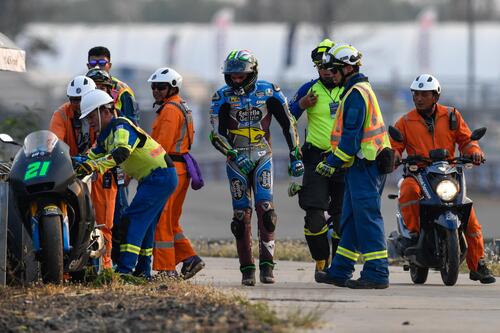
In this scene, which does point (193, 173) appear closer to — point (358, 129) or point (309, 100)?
point (309, 100)

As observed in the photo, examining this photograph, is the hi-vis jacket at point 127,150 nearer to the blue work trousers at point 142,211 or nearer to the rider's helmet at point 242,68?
the blue work trousers at point 142,211

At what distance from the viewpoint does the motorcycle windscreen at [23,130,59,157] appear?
11.6 m

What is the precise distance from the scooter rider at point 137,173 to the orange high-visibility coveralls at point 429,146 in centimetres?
237

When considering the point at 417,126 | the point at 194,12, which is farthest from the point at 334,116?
the point at 194,12

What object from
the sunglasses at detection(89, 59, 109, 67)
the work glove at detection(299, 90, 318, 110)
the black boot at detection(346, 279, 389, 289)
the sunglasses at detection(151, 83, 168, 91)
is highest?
the sunglasses at detection(89, 59, 109, 67)

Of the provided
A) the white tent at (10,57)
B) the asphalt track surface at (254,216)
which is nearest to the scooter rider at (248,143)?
the white tent at (10,57)

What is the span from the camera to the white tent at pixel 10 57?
14.3m

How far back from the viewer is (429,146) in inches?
561

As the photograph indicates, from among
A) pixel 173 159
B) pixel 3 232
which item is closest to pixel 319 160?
pixel 173 159

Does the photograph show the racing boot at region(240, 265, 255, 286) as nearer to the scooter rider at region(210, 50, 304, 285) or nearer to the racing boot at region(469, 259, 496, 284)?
the scooter rider at region(210, 50, 304, 285)

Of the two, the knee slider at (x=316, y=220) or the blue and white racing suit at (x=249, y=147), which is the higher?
the blue and white racing suit at (x=249, y=147)

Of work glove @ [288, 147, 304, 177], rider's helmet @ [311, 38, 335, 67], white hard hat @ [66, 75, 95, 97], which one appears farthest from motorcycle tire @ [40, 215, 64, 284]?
rider's helmet @ [311, 38, 335, 67]

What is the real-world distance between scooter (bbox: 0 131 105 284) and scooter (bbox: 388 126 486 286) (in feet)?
11.0

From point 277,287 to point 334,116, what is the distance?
6.49ft
